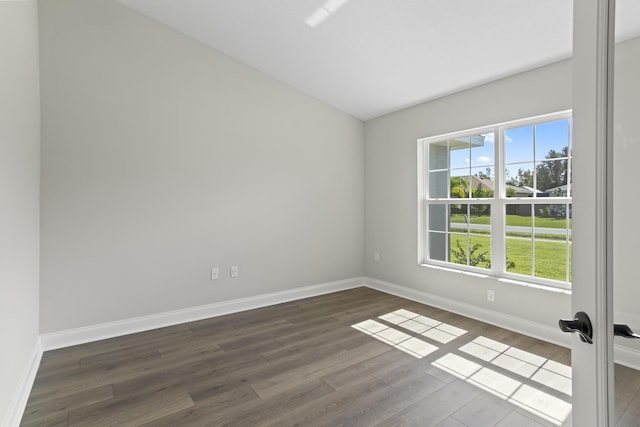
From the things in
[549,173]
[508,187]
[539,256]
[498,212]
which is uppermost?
[549,173]

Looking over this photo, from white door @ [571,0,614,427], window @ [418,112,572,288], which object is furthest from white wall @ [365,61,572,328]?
white door @ [571,0,614,427]

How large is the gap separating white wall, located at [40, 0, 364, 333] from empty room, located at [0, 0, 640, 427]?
20mm

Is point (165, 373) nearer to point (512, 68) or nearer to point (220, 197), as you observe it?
point (220, 197)

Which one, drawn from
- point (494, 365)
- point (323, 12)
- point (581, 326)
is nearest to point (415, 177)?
point (323, 12)

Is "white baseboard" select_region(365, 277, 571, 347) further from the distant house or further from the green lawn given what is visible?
the distant house

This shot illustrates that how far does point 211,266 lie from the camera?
3.49 meters

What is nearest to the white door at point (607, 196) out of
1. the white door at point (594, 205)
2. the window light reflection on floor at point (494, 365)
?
the white door at point (594, 205)

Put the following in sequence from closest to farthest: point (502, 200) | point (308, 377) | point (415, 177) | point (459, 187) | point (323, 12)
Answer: point (308, 377) < point (323, 12) < point (502, 200) < point (459, 187) < point (415, 177)

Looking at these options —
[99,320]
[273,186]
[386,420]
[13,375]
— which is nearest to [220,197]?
[273,186]

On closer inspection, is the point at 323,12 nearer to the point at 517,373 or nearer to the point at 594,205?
the point at 594,205

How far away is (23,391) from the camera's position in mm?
1966

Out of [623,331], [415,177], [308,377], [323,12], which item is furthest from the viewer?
[415,177]

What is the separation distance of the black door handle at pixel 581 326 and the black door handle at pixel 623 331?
0.15 feet

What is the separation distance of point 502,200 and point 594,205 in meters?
2.73
